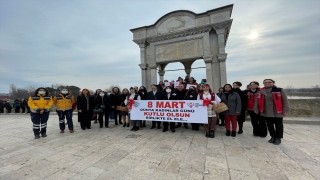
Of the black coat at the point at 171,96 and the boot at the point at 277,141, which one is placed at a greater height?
the black coat at the point at 171,96

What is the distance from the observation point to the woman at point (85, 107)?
6.21 metres

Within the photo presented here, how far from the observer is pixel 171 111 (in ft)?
17.5

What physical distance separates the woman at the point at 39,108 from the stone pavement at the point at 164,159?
830mm

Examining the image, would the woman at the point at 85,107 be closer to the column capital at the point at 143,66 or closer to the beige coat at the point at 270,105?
the column capital at the point at 143,66

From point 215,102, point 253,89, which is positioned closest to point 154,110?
point 215,102

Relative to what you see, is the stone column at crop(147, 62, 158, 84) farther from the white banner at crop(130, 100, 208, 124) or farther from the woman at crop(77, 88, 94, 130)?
the woman at crop(77, 88, 94, 130)

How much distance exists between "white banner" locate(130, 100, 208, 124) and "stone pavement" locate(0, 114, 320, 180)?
0.77 meters

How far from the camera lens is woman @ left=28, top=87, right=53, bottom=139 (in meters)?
5.15

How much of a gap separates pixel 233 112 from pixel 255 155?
1.73 metres

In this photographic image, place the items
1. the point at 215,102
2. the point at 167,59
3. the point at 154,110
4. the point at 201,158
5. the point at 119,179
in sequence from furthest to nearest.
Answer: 1. the point at 167,59
2. the point at 154,110
3. the point at 215,102
4. the point at 201,158
5. the point at 119,179

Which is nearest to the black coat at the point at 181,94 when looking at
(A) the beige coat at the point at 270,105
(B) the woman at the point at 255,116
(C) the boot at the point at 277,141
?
(B) the woman at the point at 255,116

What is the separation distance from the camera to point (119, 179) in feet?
7.95

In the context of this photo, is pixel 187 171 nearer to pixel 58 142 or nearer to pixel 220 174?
pixel 220 174

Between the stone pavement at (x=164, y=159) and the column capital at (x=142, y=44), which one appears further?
the column capital at (x=142, y=44)
